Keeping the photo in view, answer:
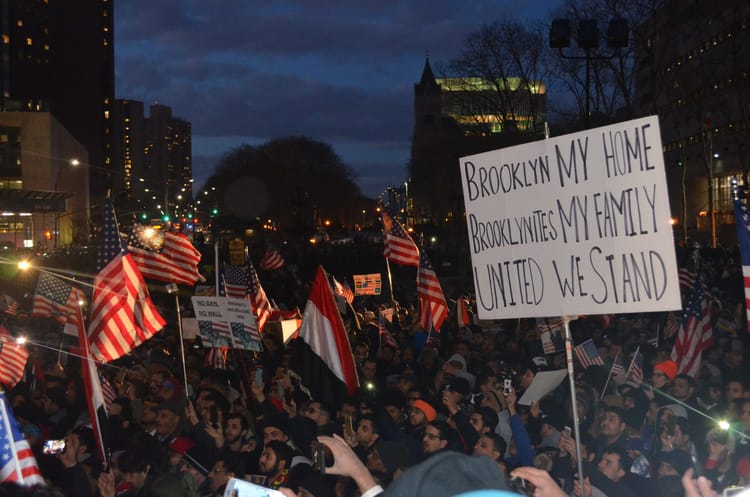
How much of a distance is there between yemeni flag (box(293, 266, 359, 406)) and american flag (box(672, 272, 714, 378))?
437cm

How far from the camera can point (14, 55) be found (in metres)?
113

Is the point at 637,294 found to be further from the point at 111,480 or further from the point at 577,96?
the point at 577,96

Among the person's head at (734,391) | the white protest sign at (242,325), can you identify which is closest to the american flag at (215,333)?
the white protest sign at (242,325)

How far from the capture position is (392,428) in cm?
820

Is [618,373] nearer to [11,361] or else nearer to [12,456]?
[11,361]

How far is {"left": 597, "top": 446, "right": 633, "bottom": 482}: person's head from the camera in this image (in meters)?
6.71

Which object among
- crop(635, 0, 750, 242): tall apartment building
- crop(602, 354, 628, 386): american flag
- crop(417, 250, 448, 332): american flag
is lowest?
crop(602, 354, 628, 386): american flag

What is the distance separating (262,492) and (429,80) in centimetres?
15787

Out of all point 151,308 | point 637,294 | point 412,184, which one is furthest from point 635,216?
point 412,184

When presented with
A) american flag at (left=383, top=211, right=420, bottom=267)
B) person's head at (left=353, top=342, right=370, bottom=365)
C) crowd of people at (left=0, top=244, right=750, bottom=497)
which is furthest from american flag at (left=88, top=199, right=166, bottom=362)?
american flag at (left=383, top=211, right=420, bottom=267)

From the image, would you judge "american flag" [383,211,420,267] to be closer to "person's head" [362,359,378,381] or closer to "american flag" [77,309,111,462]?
"person's head" [362,359,378,381]

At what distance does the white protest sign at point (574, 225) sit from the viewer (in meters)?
5.19

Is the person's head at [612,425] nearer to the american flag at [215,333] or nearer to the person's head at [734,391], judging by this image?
the person's head at [734,391]

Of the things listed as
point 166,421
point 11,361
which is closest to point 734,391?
point 166,421
